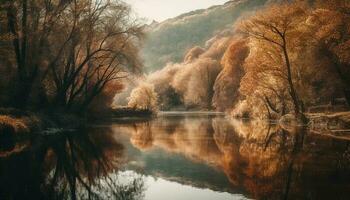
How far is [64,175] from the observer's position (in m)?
13.5

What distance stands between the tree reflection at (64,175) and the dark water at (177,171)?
0.02 m

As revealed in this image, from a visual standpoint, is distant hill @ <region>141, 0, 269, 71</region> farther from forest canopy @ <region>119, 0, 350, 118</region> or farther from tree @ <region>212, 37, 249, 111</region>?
forest canopy @ <region>119, 0, 350, 118</region>

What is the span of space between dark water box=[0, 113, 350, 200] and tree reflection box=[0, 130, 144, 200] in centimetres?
2

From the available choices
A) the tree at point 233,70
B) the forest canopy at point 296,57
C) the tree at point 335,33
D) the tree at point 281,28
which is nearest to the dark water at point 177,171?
the tree at point 335,33

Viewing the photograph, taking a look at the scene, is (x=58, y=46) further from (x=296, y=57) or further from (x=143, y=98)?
(x=143, y=98)

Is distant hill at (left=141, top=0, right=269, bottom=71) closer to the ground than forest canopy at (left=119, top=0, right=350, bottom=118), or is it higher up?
higher up

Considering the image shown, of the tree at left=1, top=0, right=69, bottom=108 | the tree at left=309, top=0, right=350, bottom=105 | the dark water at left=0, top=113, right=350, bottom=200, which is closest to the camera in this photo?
the dark water at left=0, top=113, right=350, bottom=200

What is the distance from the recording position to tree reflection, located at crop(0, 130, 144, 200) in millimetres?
Answer: 10891

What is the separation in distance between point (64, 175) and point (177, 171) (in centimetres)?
379

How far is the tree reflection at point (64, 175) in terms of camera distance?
10.9m

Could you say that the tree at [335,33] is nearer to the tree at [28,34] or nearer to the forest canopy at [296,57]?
the forest canopy at [296,57]

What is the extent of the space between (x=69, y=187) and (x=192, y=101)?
81.9 m

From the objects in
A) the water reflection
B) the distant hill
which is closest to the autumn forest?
the water reflection

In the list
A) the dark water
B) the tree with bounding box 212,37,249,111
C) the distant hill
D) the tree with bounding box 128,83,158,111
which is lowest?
→ the dark water
